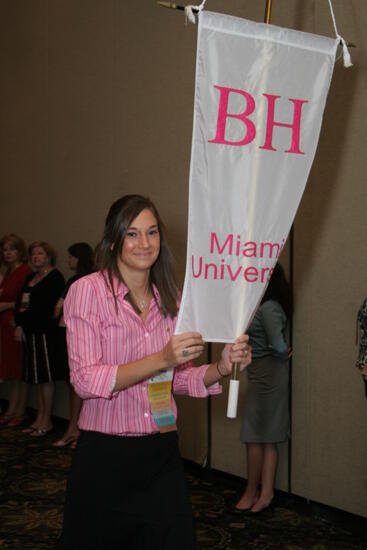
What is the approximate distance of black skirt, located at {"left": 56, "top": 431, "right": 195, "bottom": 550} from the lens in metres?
2.01

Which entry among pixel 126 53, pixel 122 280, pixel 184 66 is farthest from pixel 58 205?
pixel 122 280

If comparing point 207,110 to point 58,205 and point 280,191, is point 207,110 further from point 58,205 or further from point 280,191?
point 58,205

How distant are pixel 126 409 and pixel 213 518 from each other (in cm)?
210

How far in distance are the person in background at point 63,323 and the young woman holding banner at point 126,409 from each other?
3249 millimetres

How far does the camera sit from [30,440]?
5789 millimetres

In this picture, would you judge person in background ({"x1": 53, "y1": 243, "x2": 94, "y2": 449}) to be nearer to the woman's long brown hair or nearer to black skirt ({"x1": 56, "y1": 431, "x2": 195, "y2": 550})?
the woman's long brown hair

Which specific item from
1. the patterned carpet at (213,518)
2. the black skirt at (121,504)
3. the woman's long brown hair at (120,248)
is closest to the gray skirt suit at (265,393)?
the patterned carpet at (213,518)

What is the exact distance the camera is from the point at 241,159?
2029 mm

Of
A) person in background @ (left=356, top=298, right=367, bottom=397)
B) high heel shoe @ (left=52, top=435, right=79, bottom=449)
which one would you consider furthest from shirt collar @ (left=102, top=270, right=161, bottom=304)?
high heel shoe @ (left=52, top=435, right=79, bottom=449)

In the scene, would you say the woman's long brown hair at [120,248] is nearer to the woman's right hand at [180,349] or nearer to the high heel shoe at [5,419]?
the woman's right hand at [180,349]

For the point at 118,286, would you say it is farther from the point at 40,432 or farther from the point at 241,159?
the point at 40,432

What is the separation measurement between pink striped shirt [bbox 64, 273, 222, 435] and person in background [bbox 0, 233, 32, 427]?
439cm

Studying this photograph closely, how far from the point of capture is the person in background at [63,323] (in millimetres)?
5457

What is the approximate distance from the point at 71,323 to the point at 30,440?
4.03m
